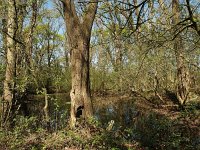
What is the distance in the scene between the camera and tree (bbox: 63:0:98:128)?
956 cm

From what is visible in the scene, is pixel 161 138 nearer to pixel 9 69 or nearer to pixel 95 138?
pixel 95 138

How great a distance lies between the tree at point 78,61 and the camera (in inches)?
376

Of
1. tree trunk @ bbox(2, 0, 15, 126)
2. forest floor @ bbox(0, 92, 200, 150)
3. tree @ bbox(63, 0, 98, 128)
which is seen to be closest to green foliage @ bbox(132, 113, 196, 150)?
forest floor @ bbox(0, 92, 200, 150)

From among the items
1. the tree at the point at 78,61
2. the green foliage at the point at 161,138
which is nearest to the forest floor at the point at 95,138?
the green foliage at the point at 161,138

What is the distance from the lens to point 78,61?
9758 millimetres

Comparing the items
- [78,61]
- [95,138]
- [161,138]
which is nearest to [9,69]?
[78,61]

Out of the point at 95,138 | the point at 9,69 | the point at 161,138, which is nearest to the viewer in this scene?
the point at 95,138

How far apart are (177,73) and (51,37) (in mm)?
29600

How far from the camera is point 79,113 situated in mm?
9594

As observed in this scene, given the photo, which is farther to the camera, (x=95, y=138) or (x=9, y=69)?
(x=9, y=69)

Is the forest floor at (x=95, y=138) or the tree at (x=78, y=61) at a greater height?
the tree at (x=78, y=61)

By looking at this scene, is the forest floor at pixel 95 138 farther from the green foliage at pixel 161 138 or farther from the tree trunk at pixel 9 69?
the tree trunk at pixel 9 69

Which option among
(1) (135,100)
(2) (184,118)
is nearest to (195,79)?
(1) (135,100)

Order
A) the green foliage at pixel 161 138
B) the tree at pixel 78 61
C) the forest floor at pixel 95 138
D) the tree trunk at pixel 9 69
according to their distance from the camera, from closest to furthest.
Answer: the forest floor at pixel 95 138
the green foliage at pixel 161 138
the tree at pixel 78 61
the tree trunk at pixel 9 69
